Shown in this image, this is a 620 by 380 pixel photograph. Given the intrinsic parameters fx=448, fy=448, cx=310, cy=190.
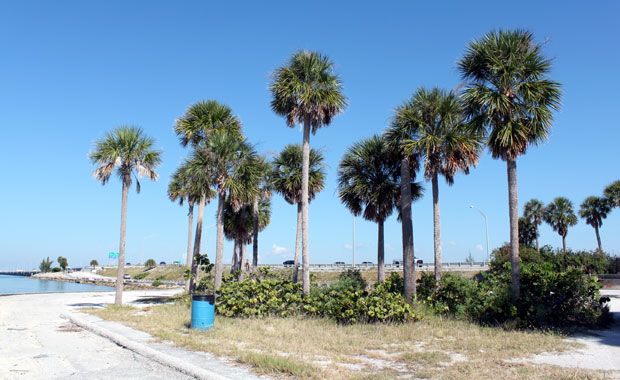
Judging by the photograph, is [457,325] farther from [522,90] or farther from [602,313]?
[522,90]

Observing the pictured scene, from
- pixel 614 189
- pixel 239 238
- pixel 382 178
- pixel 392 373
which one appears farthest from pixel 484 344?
pixel 614 189

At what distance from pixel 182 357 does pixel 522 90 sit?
44.0 feet

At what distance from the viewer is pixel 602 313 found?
14.3 m

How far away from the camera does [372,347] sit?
11.4 meters

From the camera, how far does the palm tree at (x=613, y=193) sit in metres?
48.1

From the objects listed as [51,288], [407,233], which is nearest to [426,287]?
[407,233]

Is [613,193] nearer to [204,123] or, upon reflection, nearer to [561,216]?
[561,216]

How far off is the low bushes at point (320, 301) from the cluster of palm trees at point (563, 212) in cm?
4243

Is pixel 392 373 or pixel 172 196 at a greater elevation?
pixel 172 196

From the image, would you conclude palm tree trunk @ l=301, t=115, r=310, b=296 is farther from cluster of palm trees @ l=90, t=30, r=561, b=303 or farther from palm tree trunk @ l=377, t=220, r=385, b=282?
palm tree trunk @ l=377, t=220, r=385, b=282

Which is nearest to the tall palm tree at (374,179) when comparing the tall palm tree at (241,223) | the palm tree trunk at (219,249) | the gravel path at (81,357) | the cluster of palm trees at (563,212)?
the palm tree trunk at (219,249)

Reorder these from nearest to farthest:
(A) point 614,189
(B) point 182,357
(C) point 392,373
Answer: (C) point 392,373 → (B) point 182,357 → (A) point 614,189

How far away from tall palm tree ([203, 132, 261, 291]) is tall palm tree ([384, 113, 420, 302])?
23.4 ft

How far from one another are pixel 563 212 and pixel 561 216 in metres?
0.58
